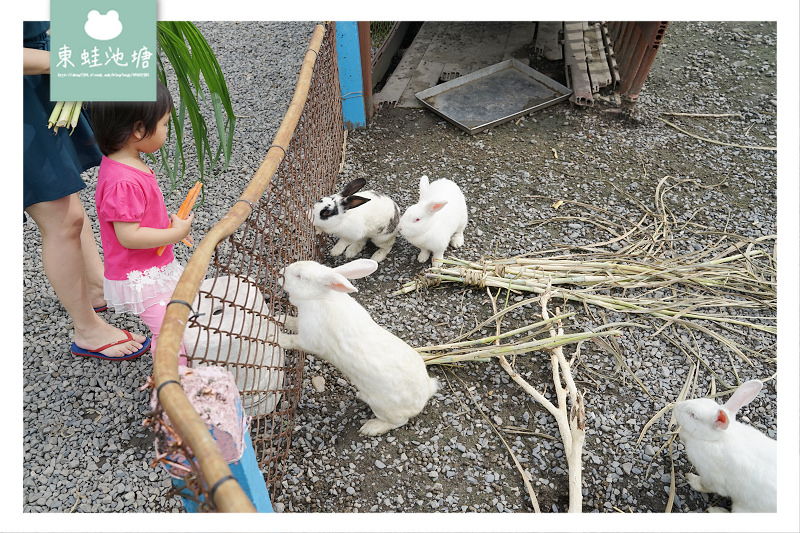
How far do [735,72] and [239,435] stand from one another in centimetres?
616

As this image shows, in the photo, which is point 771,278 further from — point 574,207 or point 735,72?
point 735,72

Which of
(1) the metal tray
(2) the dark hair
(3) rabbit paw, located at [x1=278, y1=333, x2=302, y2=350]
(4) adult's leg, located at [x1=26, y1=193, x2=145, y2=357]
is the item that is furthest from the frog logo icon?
(1) the metal tray

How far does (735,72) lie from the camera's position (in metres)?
5.59

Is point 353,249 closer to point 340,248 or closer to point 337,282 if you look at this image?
point 340,248

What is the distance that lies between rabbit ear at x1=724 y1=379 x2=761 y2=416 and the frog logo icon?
9.02ft

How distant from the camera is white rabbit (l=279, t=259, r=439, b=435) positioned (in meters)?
2.37

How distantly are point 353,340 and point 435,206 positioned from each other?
1137 millimetres

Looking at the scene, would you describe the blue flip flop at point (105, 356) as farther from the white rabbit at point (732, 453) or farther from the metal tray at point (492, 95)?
the metal tray at point (492, 95)

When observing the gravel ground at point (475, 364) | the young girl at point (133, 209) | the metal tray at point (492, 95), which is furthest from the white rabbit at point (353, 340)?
the metal tray at point (492, 95)

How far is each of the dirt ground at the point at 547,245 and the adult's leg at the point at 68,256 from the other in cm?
118

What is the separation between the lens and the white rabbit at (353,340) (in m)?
2.37

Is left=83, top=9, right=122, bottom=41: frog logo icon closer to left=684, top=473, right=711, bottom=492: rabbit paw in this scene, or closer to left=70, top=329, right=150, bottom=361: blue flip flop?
left=70, top=329, right=150, bottom=361: blue flip flop

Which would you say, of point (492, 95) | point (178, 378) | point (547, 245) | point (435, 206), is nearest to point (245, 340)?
point (178, 378)

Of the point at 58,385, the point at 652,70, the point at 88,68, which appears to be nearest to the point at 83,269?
the point at 58,385
